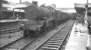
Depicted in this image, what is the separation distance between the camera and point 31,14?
35.8 ft

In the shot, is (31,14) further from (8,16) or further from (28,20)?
(8,16)

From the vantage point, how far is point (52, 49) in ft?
25.7

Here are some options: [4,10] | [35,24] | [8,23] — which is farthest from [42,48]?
[4,10]

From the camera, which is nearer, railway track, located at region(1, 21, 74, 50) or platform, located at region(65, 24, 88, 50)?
platform, located at region(65, 24, 88, 50)

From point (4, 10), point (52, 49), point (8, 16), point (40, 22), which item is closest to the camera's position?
point (52, 49)

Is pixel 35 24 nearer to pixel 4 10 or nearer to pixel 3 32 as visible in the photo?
pixel 3 32

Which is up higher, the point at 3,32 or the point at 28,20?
the point at 28,20

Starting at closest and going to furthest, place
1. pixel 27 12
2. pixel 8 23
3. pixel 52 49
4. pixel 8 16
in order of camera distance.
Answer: pixel 52 49
pixel 27 12
pixel 8 23
pixel 8 16

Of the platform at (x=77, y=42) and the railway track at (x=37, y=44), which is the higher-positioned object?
the platform at (x=77, y=42)

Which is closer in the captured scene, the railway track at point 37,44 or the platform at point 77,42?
the platform at point 77,42

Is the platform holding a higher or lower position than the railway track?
higher

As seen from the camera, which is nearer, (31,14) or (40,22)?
(31,14)

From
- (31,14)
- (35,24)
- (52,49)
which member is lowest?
(52,49)

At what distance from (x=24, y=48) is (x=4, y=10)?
17429mm
